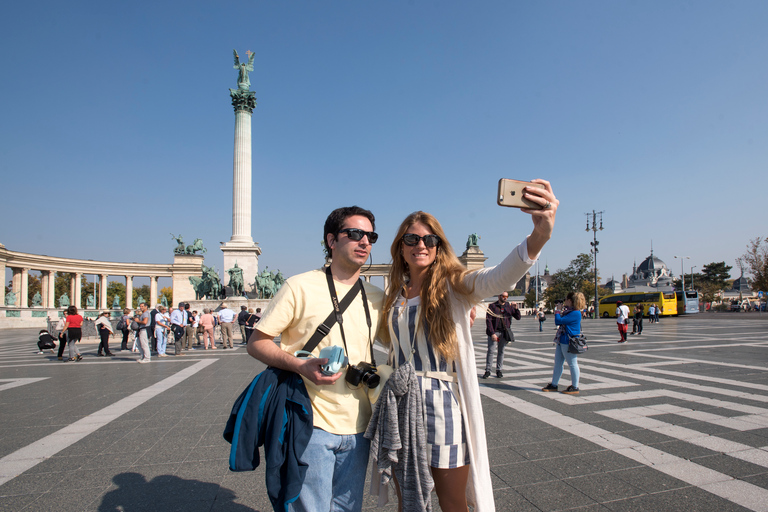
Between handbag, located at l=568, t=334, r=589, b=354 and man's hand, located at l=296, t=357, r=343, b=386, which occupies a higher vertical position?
man's hand, located at l=296, t=357, r=343, b=386

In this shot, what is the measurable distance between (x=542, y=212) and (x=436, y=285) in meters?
0.64

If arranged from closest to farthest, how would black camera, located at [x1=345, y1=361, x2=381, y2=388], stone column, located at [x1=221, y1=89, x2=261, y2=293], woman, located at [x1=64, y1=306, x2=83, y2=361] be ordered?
black camera, located at [x1=345, y1=361, x2=381, y2=388]
woman, located at [x1=64, y1=306, x2=83, y2=361]
stone column, located at [x1=221, y1=89, x2=261, y2=293]

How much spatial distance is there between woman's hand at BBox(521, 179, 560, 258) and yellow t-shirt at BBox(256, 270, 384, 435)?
2.90ft

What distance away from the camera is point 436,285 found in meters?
2.14

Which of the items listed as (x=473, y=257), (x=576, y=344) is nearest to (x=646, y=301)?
(x=473, y=257)

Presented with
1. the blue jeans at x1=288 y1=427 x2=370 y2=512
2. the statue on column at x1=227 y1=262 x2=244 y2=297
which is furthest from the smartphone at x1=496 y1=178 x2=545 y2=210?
the statue on column at x1=227 y1=262 x2=244 y2=297

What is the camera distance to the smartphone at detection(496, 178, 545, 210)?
1.65m

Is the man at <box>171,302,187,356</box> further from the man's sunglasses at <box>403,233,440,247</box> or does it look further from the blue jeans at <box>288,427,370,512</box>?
the man's sunglasses at <box>403,233,440,247</box>

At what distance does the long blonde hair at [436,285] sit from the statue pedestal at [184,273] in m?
50.9

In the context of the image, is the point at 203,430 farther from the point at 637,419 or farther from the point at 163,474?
the point at 637,419

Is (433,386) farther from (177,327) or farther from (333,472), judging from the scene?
(177,327)

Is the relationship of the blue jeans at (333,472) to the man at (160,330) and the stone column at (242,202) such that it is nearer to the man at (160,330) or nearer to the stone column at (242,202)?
the man at (160,330)

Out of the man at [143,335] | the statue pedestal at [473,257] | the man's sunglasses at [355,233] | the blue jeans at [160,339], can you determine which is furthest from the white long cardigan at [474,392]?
the statue pedestal at [473,257]

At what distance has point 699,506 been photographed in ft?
10.1
